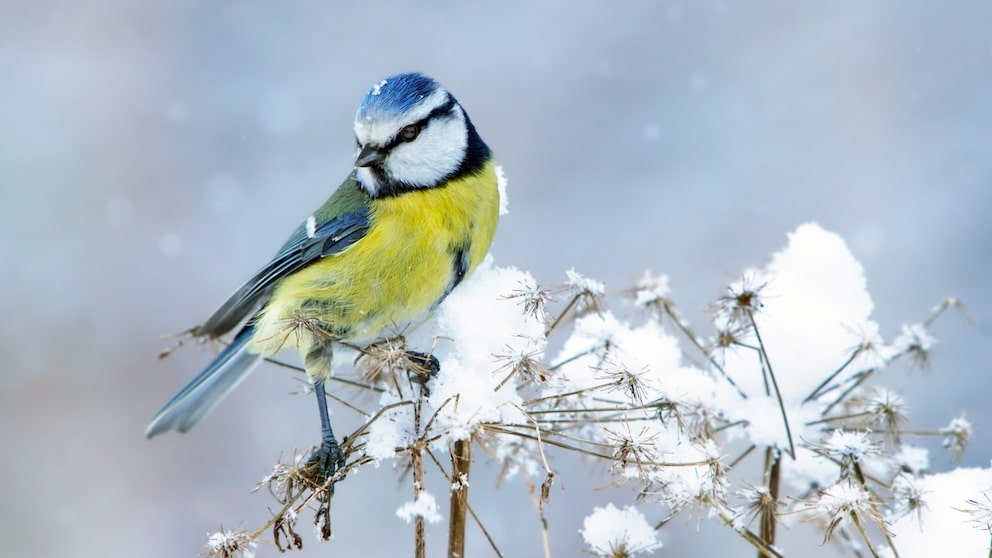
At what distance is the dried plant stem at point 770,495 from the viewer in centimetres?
173

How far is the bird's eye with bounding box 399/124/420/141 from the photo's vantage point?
2.57 m

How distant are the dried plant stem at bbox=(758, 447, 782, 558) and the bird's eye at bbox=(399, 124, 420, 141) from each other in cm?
125

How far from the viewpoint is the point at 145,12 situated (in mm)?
6512

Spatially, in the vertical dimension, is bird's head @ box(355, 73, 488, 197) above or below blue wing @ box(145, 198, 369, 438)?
above

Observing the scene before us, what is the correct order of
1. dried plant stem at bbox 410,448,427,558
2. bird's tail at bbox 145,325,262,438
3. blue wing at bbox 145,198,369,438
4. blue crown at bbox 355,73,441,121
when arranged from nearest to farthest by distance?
dried plant stem at bbox 410,448,427,558 < blue crown at bbox 355,73,441,121 < blue wing at bbox 145,198,369,438 < bird's tail at bbox 145,325,262,438

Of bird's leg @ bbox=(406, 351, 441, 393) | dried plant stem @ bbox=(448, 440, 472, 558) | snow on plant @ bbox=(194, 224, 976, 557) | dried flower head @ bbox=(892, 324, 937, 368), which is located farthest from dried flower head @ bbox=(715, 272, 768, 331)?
dried plant stem @ bbox=(448, 440, 472, 558)

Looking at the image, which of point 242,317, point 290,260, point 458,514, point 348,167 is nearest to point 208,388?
point 242,317

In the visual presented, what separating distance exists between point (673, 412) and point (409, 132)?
1.12 metres

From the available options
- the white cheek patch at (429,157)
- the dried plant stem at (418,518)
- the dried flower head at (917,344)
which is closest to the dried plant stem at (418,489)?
the dried plant stem at (418,518)

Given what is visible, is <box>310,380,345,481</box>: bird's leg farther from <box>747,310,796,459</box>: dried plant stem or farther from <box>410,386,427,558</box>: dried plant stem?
<box>747,310,796,459</box>: dried plant stem

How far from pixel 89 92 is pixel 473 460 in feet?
18.9

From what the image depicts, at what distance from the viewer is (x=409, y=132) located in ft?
8.52

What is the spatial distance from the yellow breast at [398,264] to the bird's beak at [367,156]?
165mm

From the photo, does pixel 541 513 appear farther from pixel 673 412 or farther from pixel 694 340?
pixel 694 340
